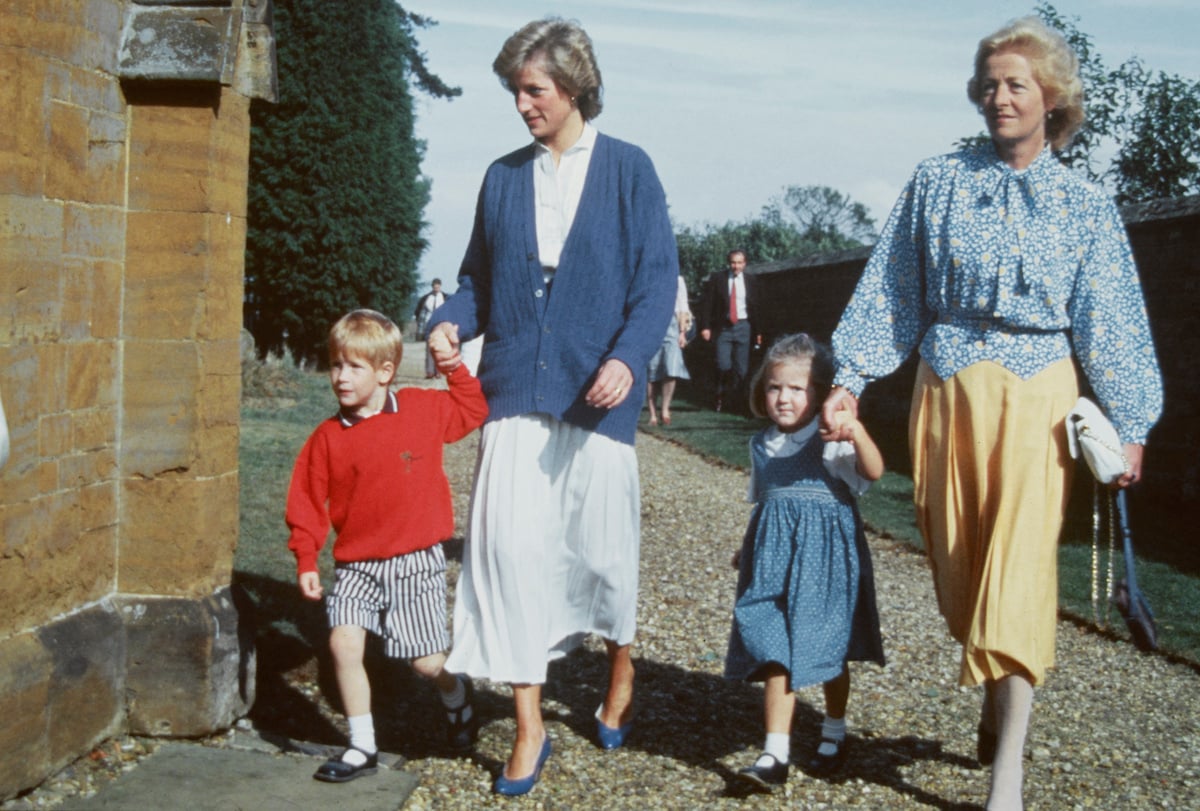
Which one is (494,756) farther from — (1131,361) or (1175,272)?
(1175,272)

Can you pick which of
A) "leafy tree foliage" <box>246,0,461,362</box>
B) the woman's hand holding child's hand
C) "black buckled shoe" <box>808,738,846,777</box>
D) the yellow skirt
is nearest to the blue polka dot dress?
"black buckled shoe" <box>808,738,846,777</box>

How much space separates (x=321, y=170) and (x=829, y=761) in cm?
1779

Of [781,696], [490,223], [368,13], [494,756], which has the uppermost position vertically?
[368,13]

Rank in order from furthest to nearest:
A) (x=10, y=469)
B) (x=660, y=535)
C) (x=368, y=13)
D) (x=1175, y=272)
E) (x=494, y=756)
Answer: (x=368, y=13), (x=1175, y=272), (x=660, y=535), (x=494, y=756), (x=10, y=469)

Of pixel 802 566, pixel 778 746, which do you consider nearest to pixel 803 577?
pixel 802 566

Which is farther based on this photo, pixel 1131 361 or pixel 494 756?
pixel 494 756

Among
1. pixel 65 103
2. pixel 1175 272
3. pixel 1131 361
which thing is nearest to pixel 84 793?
pixel 65 103

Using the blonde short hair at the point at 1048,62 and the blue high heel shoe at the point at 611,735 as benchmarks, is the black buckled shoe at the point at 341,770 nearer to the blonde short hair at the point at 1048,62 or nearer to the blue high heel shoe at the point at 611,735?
the blue high heel shoe at the point at 611,735

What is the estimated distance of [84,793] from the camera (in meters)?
3.70

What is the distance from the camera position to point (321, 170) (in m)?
20.7

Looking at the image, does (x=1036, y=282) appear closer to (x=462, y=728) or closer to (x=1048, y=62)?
(x=1048, y=62)

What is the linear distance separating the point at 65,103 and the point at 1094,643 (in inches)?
179

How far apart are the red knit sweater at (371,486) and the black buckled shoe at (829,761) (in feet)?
4.23

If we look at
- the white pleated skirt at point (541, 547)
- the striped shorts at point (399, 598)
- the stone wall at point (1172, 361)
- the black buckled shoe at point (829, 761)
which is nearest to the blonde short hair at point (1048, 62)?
the white pleated skirt at point (541, 547)
